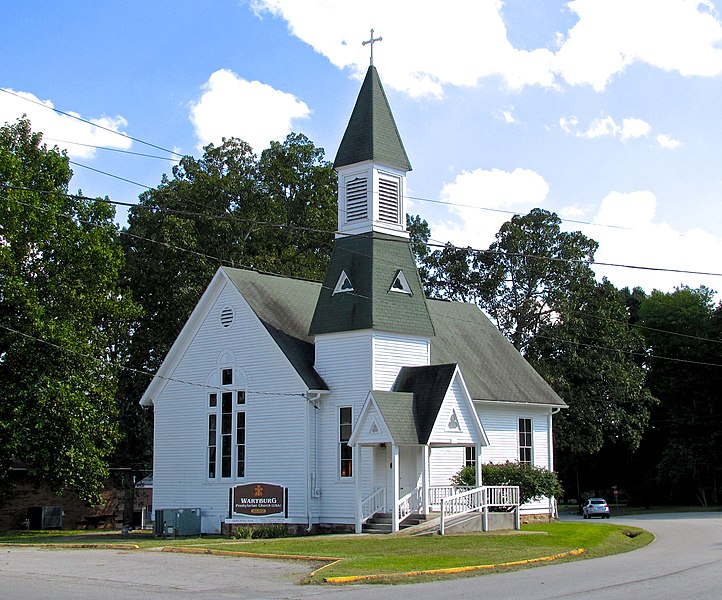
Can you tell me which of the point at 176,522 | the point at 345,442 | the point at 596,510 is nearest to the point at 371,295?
the point at 345,442

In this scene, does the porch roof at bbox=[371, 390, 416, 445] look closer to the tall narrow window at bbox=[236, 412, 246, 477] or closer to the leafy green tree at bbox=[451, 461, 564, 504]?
the leafy green tree at bbox=[451, 461, 564, 504]

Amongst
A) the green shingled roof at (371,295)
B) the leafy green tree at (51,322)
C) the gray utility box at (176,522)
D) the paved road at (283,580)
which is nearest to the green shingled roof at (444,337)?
the green shingled roof at (371,295)

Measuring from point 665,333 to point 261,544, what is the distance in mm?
49283

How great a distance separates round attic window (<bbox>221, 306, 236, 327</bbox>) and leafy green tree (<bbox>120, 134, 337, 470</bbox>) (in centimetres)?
1036

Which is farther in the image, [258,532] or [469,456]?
[469,456]

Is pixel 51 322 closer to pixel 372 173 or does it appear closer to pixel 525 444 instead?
pixel 372 173

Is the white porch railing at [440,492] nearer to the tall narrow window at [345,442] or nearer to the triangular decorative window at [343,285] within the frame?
the tall narrow window at [345,442]

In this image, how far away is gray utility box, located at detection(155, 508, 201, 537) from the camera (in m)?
32.1

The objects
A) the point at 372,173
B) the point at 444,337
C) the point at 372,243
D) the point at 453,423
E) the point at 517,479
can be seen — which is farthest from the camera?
the point at 444,337

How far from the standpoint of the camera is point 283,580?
17297 millimetres

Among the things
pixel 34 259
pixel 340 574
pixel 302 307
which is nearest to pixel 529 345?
pixel 302 307

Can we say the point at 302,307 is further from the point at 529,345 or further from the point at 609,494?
the point at 609,494

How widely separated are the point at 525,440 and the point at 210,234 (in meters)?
19.2

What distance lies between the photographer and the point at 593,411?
49.4 m
